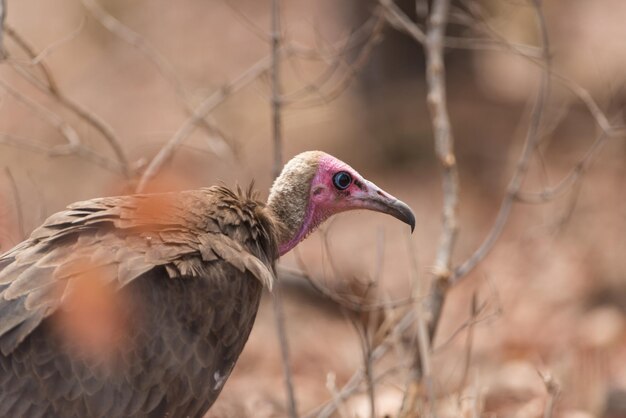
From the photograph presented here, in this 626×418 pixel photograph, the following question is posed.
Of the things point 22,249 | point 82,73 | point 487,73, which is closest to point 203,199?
point 22,249

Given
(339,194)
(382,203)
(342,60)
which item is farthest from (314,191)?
(342,60)

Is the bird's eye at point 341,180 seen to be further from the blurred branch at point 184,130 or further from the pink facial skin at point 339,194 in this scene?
the blurred branch at point 184,130

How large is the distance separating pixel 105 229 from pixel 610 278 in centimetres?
727

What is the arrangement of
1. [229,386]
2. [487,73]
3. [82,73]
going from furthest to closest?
[82,73]
[487,73]
[229,386]

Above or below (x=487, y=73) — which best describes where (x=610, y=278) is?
below

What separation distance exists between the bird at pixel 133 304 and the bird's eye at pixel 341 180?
24.5 inches

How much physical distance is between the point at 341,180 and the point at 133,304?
4.95 feet

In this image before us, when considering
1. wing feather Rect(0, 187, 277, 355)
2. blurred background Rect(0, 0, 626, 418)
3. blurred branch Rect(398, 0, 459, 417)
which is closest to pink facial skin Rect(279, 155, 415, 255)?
wing feather Rect(0, 187, 277, 355)

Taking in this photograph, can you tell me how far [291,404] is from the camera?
22.2ft

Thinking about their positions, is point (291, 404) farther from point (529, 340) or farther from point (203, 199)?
point (529, 340)

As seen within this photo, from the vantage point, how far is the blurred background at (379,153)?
8367 millimetres

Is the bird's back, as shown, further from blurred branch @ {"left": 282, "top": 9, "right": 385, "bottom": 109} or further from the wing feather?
blurred branch @ {"left": 282, "top": 9, "right": 385, "bottom": 109}

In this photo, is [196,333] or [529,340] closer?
[196,333]

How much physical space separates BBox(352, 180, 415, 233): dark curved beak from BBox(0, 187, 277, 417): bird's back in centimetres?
86
